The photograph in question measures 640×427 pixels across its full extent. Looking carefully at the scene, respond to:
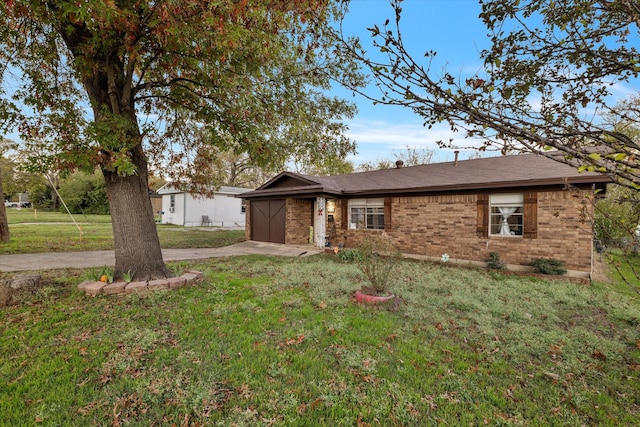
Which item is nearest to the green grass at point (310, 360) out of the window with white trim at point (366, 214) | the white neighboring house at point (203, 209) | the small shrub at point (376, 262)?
the small shrub at point (376, 262)

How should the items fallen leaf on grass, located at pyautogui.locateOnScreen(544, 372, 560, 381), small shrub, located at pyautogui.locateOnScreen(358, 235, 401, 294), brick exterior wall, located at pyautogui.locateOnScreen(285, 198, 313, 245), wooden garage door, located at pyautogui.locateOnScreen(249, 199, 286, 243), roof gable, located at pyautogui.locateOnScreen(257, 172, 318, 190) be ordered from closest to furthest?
fallen leaf on grass, located at pyautogui.locateOnScreen(544, 372, 560, 381) → small shrub, located at pyautogui.locateOnScreen(358, 235, 401, 294) → roof gable, located at pyautogui.locateOnScreen(257, 172, 318, 190) → brick exterior wall, located at pyautogui.locateOnScreen(285, 198, 313, 245) → wooden garage door, located at pyautogui.locateOnScreen(249, 199, 286, 243)

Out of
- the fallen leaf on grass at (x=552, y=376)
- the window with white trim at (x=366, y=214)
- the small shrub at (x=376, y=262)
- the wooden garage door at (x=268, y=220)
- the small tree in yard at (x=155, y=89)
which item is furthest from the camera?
the wooden garage door at (x=268, y=220)

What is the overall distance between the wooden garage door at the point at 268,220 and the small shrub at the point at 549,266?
32.6ft

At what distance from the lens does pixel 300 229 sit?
46.9 feet

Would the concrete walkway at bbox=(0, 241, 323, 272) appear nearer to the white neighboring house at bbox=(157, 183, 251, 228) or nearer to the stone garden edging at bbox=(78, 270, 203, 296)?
the stone garden edging at bbox=(78, 270, 203, 296)

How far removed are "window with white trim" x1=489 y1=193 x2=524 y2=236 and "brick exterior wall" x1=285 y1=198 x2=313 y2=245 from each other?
808cm

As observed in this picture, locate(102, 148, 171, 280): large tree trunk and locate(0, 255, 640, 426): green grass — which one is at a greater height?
locate(102, 148, 171, 280): large tree trunk

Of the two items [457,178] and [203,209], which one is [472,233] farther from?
[203,209]

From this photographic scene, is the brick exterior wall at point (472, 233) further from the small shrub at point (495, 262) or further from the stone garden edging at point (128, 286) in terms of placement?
the stone garden edging at point (128, 286)

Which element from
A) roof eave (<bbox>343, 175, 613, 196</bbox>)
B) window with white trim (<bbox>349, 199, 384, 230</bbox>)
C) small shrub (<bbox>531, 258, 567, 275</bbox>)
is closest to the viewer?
roof eave (<bbox>343, 175, 613, 196</bbox>)

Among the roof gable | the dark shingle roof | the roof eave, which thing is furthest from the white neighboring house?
the roof eave

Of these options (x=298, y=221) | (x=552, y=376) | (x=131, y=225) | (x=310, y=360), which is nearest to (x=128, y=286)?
(x=131, y=225)

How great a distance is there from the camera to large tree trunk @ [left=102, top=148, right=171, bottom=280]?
217 inches

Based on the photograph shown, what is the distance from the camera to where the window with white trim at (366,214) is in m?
11.9
